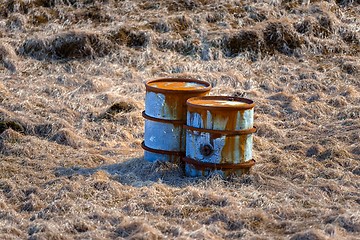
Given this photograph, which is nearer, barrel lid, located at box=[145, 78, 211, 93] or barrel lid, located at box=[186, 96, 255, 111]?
barrel lid, located at box=[186, 96, 255, 111]

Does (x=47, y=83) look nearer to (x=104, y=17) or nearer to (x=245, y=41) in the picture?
(x=104, y=17)

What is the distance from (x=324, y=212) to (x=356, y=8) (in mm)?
8456

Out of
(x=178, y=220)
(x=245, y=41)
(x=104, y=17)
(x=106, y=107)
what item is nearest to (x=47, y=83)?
(x=106, y=107)

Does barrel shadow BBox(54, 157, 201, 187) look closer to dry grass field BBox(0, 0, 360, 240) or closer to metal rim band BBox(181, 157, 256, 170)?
dry grass field BBox(0, 0, 360, 240)

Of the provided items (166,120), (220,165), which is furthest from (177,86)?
(220,165)

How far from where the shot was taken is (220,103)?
8547 mm

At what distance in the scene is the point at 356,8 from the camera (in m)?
15.0

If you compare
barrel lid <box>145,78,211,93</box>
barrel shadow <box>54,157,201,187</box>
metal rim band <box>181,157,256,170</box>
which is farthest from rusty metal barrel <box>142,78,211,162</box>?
metal rim band <box>181,157,256,170</box>

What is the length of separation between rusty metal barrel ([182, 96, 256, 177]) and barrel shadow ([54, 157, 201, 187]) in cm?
24

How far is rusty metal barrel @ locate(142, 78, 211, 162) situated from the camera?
869 centimetres

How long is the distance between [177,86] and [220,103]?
724 mm

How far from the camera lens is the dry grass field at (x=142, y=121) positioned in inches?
286

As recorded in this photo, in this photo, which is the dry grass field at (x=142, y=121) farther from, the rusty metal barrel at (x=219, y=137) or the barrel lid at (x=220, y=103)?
the barrel lid at (x=220, y=103)

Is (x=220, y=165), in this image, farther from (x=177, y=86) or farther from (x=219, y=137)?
(x=177, y=86)
